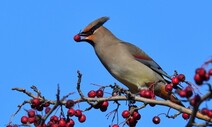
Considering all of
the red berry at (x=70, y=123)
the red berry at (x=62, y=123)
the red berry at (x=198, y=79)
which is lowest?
the red berry at (x=198, y=79)

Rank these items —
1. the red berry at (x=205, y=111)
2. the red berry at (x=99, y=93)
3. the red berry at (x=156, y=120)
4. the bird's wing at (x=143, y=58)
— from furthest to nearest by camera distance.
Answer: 1. the bird's wing at (x=143, y=58)
2. the red berry at (x=156, y=120)
3. the red berry at (x=99, y=93)
4. the red berry at (x=205, y=111)

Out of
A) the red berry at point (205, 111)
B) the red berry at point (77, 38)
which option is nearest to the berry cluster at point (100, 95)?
the red berry at point (205, 111)

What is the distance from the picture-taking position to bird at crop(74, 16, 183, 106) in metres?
5.52

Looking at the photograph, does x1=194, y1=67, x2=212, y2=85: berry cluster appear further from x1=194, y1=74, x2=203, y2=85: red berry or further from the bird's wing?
the bird's wing

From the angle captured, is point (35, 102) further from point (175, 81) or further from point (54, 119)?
point (175, 81)

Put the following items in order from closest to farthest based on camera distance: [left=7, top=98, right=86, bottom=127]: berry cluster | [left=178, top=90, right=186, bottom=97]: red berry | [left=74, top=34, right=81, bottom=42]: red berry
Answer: [left=178, top=90, right=186, bottom=97]: red berry → [left=7, top=98, right=86, bottom=127]: berry cluster → [left=74, top=34, right=81, bottom=42]: red berry

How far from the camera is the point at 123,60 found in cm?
567

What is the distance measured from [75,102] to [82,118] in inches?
10.8

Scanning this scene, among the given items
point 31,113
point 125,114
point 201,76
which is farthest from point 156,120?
point 201,76

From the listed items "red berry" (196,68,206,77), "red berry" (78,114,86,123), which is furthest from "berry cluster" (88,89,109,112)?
"red berry" (196,68,206,77)

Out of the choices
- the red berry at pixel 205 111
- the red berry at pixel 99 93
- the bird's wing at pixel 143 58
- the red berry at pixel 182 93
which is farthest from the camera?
the bird's wing at pixel 143 58

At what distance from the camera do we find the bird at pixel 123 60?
18.1 ft

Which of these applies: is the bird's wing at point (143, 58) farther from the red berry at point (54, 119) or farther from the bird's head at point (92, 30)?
the red berry at point (54, 119)

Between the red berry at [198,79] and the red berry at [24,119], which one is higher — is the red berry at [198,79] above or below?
below
